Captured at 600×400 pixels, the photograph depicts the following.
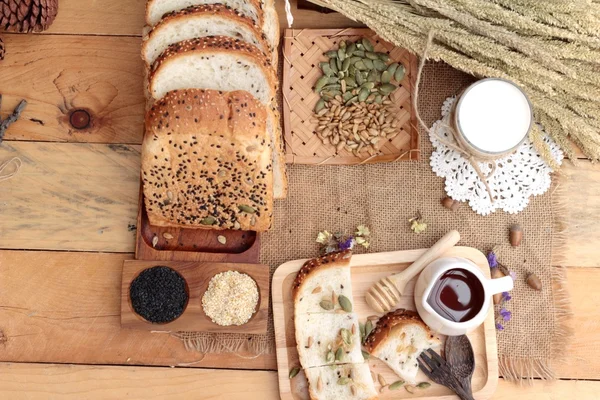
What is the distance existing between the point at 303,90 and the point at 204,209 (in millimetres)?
567

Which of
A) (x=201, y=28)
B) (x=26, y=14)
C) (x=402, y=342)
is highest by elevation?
(x=26, y=14)

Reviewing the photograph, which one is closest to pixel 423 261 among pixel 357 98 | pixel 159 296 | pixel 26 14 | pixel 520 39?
pixel 357 98

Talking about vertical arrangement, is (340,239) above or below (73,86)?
below

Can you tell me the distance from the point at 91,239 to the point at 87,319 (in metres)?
0.29

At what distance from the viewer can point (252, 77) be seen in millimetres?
1942

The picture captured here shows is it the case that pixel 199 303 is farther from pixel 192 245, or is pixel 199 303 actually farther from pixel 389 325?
pixel 389 325

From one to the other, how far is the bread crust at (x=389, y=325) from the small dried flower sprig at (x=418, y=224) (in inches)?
11.6

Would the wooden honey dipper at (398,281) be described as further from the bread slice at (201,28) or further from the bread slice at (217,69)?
the bread slice at (201,28)

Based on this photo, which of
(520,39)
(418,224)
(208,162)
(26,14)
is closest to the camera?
(520,39)

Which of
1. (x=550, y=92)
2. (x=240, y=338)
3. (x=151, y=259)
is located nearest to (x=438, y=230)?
(x=550, y=92)

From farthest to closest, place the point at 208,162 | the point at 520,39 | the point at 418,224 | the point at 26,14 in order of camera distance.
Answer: the point at 418,224 < the point at 26,14 < the point at 208,162 < the point at 520,39

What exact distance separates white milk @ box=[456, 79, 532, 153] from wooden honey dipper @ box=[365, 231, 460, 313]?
0.36 meters

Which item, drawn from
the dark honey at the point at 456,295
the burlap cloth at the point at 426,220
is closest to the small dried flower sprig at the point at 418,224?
the burlap cloth at the point at 426,220

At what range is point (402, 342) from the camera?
2.07 meters
